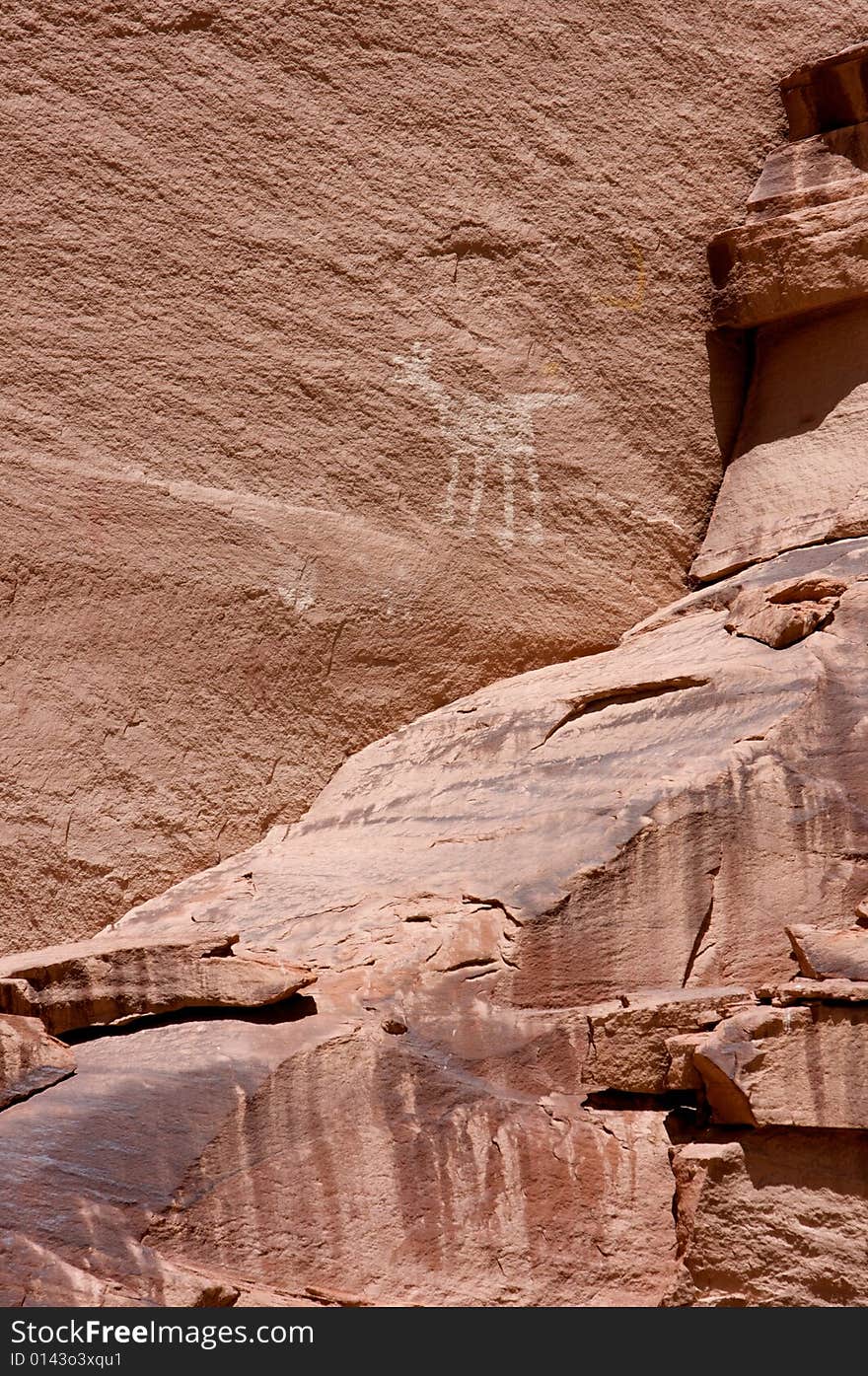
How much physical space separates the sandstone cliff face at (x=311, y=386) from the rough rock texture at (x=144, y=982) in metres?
0.91

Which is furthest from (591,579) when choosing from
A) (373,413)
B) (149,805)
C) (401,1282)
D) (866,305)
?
(401,1282)

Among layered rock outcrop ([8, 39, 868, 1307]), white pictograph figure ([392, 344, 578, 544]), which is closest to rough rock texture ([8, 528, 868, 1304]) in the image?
layered rock outcrop ([8, 39, 868, 1307])

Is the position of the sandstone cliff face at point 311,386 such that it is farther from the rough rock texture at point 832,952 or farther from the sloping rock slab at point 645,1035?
the rough rock texture at point 832,952

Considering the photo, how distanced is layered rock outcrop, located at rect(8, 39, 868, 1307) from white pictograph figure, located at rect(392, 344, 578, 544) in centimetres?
107

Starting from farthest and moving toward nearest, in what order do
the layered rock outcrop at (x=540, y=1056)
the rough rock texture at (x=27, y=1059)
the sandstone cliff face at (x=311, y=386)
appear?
the sandstone cliff face at (x=311, y=386)
the rough rock texture at (x=27, y=1059)
the layered rock outcrop at (x=540, y=1056)

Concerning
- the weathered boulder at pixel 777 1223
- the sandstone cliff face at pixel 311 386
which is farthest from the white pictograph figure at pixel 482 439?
the weathered boulder at pixel 777 1223

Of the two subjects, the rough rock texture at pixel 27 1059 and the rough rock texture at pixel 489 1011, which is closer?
the rough rock texture at pixel 489 1011

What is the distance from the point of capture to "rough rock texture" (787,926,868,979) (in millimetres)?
3525

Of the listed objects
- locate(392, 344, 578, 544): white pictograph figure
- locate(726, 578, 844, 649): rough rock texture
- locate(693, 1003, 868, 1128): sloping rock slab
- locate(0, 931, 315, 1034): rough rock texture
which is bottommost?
locate(693, 1003, 868, 1128): sloping rock slab

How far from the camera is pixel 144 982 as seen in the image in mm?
3664

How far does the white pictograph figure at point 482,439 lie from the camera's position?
5.21m

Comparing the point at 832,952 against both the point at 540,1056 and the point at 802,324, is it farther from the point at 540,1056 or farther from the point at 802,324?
the point at 802,324

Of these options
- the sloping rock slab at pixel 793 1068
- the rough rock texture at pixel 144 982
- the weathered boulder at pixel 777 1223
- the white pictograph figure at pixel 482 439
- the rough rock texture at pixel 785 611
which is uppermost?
the white pictograph figure at pixel 482 439

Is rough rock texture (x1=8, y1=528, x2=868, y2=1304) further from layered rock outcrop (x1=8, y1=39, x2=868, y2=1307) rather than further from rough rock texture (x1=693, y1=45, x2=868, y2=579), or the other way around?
rough rock texture (x1=693, y1=45, x2=868, y2=579)
